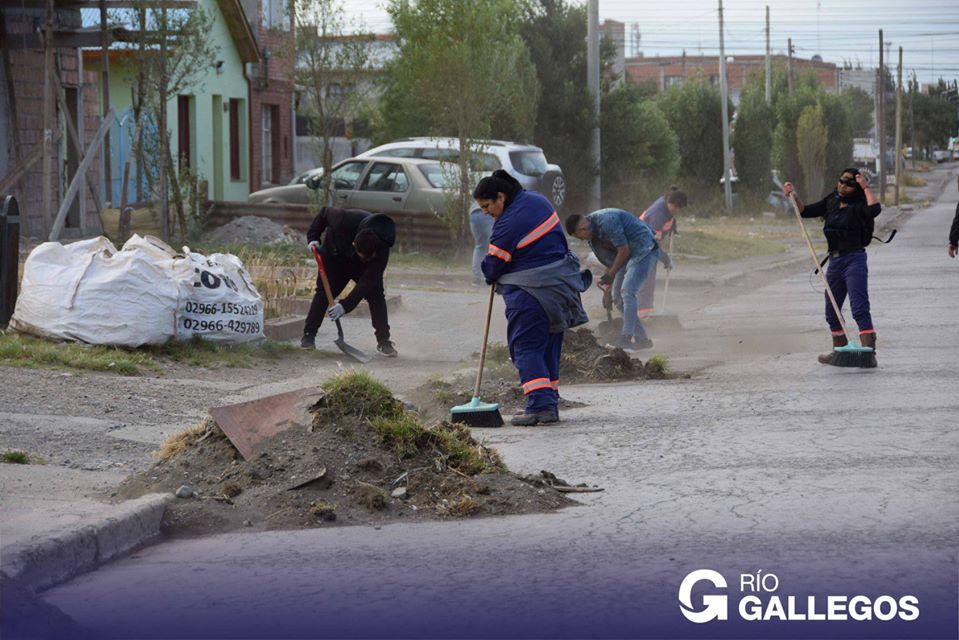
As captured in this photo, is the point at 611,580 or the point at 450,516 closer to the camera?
the point at 611,580

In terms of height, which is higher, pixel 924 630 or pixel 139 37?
pixel 139 37

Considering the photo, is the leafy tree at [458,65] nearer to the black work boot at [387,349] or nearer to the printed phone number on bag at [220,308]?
the black work boot at [387,349]

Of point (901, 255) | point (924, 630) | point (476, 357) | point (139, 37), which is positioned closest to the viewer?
point (924, 630)

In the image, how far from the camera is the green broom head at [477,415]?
9.52 metres

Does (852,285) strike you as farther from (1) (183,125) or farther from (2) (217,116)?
(2) (217,116)

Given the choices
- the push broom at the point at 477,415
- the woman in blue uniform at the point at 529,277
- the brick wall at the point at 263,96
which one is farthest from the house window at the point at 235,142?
the push broom at the point at 477,415

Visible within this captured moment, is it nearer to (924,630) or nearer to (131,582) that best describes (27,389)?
(131,582)

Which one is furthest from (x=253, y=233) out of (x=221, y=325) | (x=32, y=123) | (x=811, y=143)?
(x=811, y=143)

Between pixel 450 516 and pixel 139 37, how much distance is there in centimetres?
1642

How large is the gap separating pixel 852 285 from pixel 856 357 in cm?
68

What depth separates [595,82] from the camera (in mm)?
29438

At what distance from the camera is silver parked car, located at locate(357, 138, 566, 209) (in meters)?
23.2

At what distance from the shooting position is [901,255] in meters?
27.2

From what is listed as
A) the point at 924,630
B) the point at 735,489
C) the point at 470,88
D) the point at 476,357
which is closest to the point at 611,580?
the point at 924,630
